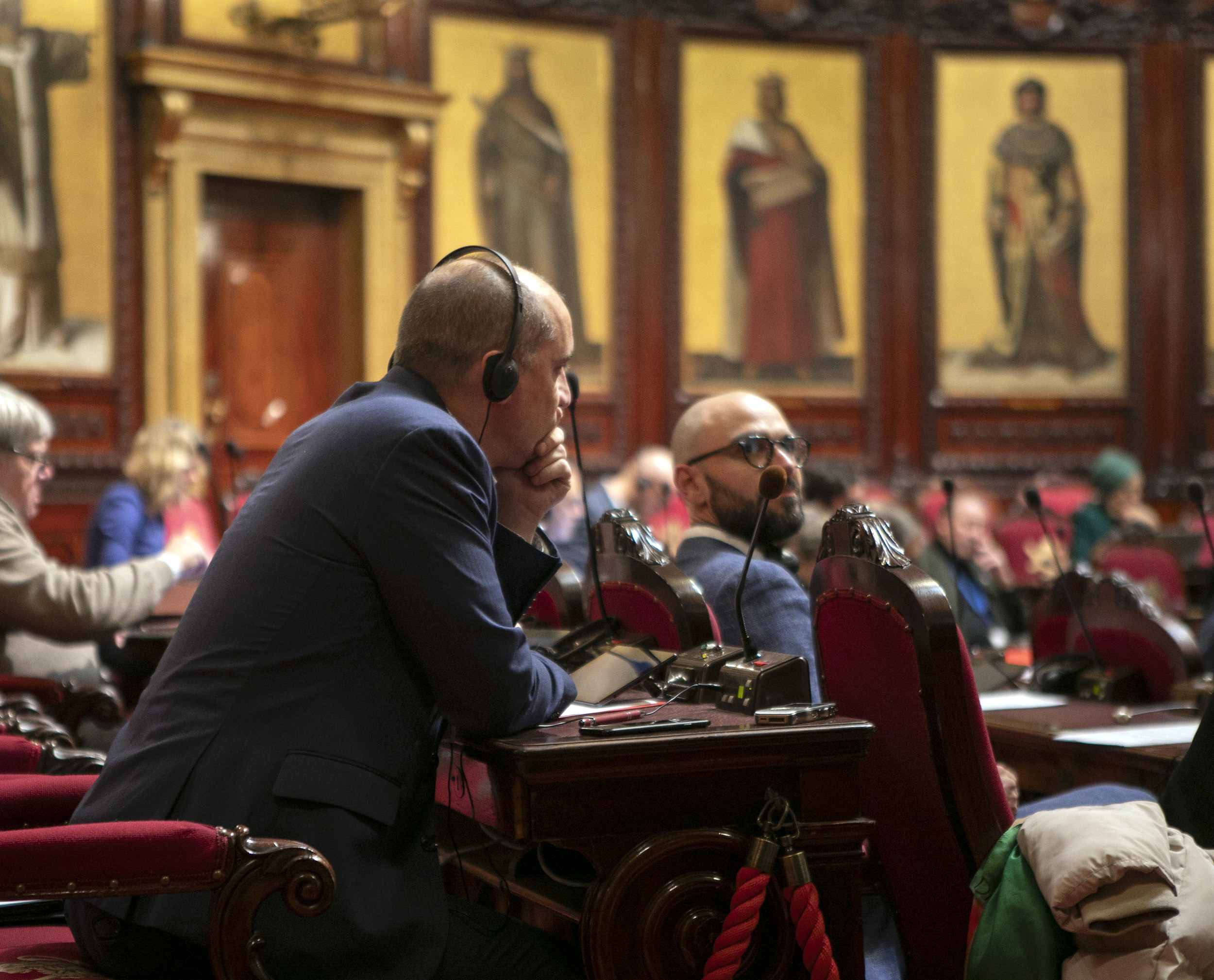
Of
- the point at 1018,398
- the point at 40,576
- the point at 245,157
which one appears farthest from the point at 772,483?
the point at 1018,398

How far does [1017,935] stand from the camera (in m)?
1.87

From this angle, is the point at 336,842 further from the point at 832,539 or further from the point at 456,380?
the point at 832,539

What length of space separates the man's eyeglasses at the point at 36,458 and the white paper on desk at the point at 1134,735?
8.54ft

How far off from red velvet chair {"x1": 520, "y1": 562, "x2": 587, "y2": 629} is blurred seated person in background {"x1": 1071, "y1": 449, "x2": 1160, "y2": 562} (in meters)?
5.82

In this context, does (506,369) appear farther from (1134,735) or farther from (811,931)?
(1134,735)

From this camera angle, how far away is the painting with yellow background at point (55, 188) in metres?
7.20

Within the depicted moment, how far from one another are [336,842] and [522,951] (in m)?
0.34

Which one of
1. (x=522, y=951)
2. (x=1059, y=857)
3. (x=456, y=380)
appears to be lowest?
(x=522, y=951)

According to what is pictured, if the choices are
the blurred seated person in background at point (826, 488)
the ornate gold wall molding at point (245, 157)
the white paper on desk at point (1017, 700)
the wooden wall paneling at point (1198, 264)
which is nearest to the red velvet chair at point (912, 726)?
the white paper on desk at point (1017, 700)

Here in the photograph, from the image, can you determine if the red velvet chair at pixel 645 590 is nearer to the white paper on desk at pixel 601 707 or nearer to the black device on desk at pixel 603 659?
the black device on desk at pixel 603 659

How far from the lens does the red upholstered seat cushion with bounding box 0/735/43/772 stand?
7.89 feet

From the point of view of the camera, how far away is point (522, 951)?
189 centimetres

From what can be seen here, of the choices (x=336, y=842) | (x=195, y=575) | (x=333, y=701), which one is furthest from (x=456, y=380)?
(x=195, y=575)

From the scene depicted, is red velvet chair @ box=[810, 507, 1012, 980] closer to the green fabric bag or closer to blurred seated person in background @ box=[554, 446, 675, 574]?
the green fabric bag
